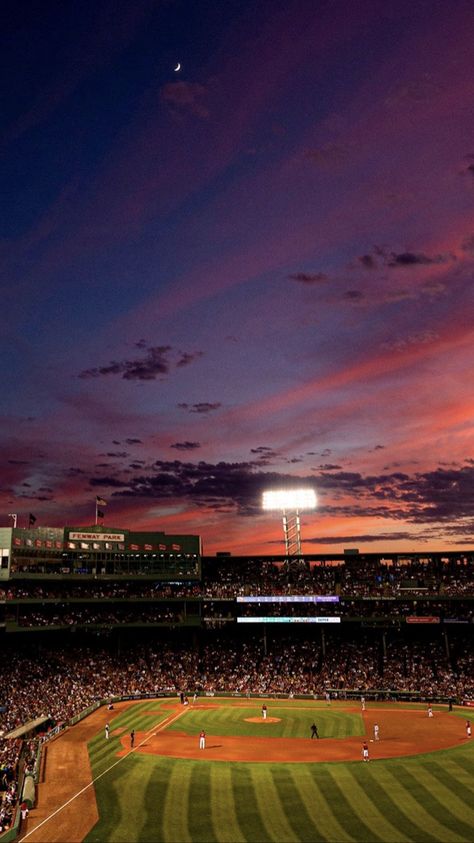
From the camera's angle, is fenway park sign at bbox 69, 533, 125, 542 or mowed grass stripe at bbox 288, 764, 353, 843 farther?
fenway park sign at bbox 69, 533, 125, 542

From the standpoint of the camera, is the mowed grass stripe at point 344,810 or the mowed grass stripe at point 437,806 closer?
the mowed grass stripe at point 344,810

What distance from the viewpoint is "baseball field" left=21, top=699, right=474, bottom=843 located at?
27.9 metres

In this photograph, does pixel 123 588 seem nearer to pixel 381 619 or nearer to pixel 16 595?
pixel 16 595

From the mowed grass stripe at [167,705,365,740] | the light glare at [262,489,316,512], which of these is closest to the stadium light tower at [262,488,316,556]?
the light glare at [262,489,316,512]

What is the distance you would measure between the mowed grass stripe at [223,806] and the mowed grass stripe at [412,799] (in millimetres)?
8251

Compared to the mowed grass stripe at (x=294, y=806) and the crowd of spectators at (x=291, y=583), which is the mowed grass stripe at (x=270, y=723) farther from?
→ the crowd of spectators at (x=291, y=583)

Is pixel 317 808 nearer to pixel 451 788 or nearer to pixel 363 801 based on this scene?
pixel 363 801

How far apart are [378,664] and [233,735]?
27568 millimetres

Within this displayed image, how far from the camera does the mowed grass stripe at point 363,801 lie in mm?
27266

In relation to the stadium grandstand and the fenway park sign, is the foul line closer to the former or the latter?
the stadium grandstand

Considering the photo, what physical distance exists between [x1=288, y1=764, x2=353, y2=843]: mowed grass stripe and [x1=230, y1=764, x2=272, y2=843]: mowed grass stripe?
7.85ft

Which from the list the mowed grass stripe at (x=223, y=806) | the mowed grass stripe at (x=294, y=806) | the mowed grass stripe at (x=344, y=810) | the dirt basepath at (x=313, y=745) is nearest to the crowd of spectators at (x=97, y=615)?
the dirt basepath at (x=313, y=745)

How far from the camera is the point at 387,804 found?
3047cm

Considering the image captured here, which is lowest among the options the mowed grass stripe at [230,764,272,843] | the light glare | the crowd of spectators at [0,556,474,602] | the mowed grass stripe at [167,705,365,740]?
the mowed grass stripe at [167,705,365,740]
